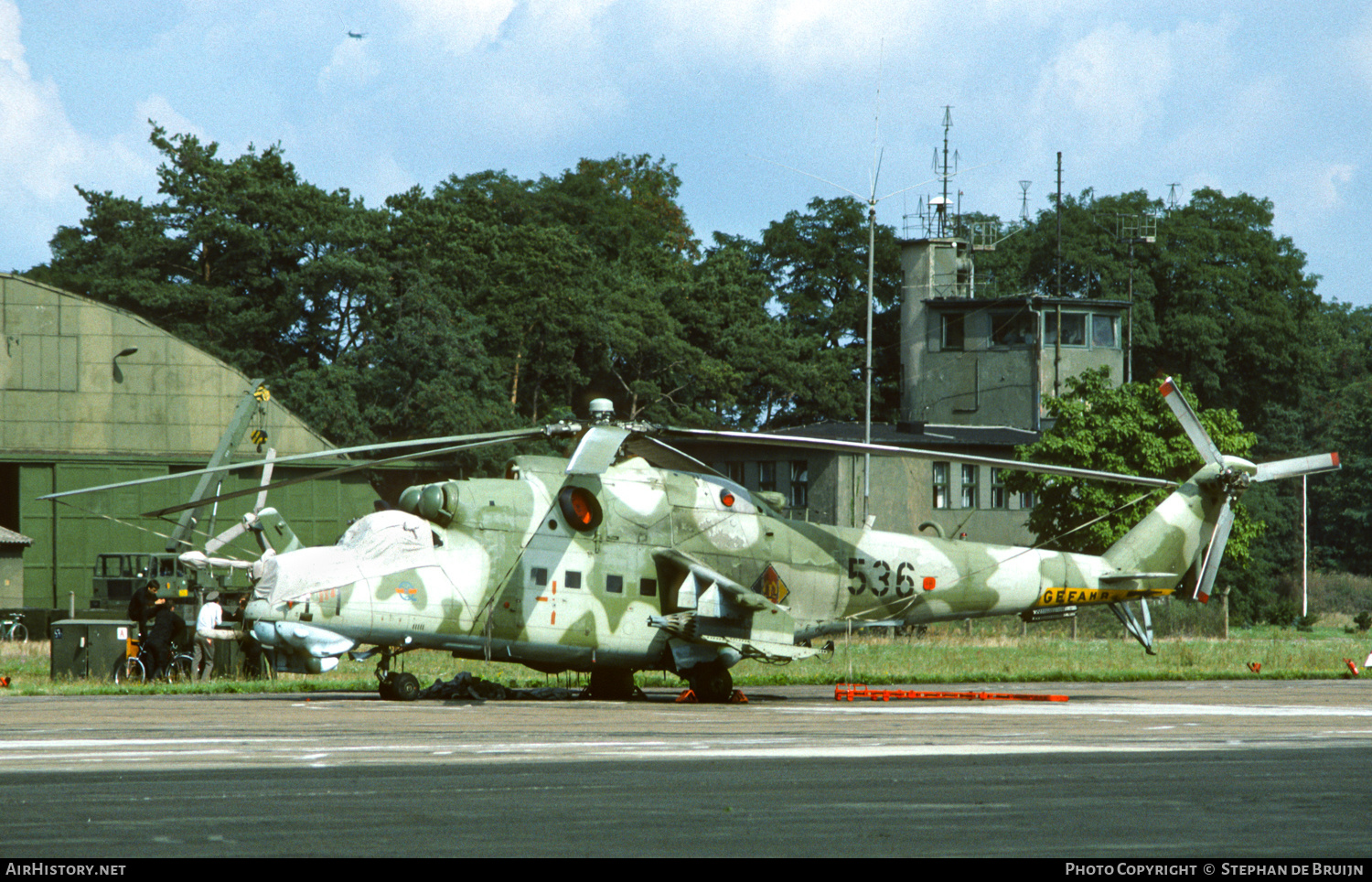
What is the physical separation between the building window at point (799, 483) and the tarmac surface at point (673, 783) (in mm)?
52852

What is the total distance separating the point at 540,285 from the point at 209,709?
199ft

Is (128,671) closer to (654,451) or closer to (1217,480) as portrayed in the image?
(654,451)

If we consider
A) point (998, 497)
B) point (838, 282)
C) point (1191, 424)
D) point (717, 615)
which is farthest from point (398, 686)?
point (838, 282)

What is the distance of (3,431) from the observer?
48344mm

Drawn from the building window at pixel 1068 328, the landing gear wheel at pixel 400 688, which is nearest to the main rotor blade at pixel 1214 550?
the landing gear wheel at pixel 400 688

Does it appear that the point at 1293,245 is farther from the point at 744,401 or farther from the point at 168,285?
the point at 168,285

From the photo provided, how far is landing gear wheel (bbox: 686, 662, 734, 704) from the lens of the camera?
22094mm

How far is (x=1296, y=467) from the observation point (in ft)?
79.7

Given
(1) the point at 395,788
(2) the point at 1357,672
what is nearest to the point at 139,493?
(2) the point at 1357,672

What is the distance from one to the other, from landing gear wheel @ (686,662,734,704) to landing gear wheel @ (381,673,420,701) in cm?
391

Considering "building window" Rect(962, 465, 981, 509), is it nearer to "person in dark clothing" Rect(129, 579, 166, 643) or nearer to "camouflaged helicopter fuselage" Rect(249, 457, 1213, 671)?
"camouflaged helicopter fuselage" Rect(249, 457, 1213, 671)

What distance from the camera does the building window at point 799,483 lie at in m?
72.8

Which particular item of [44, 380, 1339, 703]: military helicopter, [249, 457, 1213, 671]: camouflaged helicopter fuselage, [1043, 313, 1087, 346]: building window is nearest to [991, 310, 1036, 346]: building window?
[1043, 313, 1087, 346]: building window

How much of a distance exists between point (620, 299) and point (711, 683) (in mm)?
62496
